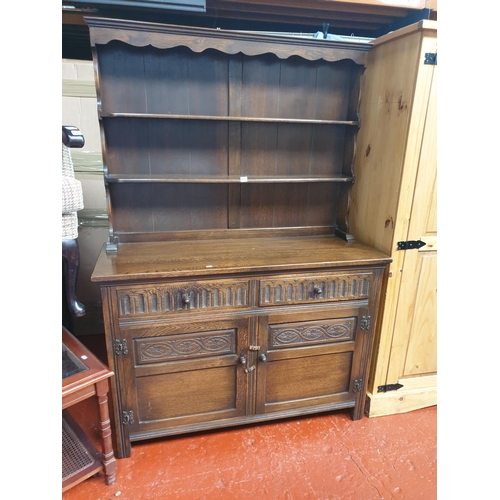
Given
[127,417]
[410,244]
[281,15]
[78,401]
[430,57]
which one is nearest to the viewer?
[78,401]

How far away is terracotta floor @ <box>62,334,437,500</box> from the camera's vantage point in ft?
5.14

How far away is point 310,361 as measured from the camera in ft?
6.03

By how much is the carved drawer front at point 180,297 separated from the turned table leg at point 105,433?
11.7 inches

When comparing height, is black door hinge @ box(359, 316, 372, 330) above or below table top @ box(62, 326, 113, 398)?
above

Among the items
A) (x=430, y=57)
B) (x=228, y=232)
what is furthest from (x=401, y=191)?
(x=228, y=232)

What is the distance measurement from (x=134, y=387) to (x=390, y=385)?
1.35 metres

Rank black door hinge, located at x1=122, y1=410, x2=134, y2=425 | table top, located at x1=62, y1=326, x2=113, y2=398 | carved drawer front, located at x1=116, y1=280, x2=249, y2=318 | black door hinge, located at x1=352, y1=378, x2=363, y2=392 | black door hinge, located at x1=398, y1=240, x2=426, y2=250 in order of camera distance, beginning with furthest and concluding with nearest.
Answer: black door hinge, located at x1=352, y1=378, x2=363, y2=392 < black door hinge, located at x1=398, y1=240, x2=426, y2=250 < black door hinge, located at x1=122, y1=410, x2=134, y2=425 < carved drawer front, located at x1=116, y1=280, x2=249, y2=318 < table top, located at x1=62, y1=326, x2=113, y2=398

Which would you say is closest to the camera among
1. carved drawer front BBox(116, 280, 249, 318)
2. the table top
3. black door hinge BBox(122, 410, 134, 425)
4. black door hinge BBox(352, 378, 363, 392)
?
the table top

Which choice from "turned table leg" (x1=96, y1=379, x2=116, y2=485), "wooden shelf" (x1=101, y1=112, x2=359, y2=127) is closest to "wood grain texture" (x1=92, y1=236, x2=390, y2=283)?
"turned table leg" (x1=96, y1=379, x2=116, y2=485)

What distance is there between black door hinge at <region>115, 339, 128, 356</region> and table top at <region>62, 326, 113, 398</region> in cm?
9

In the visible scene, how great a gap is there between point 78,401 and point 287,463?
3.24ft

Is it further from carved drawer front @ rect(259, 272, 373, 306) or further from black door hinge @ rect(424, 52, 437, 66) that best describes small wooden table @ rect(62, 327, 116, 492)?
black door hinge @ rect(424, 52, 437, 66)

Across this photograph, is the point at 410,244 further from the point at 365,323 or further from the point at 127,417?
the point at 127,417

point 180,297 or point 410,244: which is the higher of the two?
point 410,244
